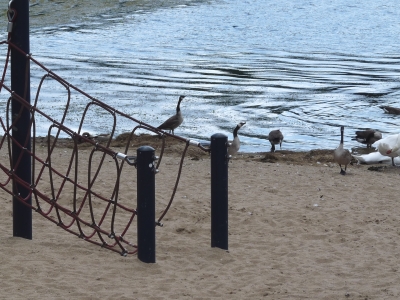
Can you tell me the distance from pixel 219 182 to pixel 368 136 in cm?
684

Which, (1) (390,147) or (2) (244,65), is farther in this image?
(2) (244,65)

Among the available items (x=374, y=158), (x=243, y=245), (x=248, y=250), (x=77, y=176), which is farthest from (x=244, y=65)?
(x=248, y=250)

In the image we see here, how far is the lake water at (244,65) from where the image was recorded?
15.8m

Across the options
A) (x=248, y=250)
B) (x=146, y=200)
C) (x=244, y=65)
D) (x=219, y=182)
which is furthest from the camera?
(x=244, y=65)

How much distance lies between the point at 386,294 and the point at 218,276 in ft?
4.51

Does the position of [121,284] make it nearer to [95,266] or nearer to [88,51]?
[95,266]

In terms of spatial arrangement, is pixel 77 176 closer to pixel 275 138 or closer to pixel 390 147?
pixel 275 138

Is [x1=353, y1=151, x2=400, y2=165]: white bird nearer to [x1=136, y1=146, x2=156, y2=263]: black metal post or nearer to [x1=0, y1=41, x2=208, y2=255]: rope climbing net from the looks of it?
[x1=0, y1=41, x2=208, y2=255]: rope climbing net

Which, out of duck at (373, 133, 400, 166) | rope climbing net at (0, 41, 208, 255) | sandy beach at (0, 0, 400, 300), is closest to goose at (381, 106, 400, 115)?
duck at (373, 133, 400, 166)

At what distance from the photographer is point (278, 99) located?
1789 centimetres

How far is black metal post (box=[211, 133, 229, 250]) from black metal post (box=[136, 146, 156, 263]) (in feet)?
2.74

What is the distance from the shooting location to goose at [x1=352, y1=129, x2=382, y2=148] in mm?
13562

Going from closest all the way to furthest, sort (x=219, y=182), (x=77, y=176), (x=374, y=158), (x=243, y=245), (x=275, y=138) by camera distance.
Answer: (x=219, y=182), (x=243, y=245), (x=77, y=176), (x=374, y=158), (x=275, y=138)

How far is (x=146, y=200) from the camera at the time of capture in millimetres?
6656
